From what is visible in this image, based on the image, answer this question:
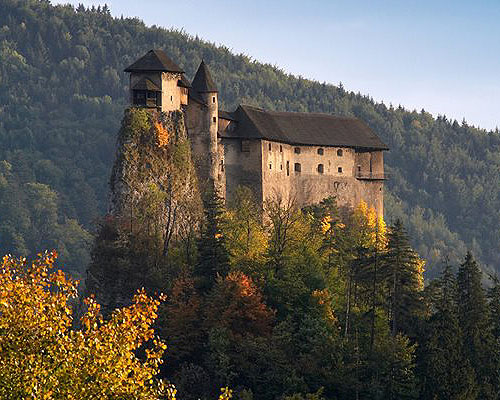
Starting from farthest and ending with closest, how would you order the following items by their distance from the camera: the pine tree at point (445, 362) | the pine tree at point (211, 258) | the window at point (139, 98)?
the window at point (139, 98), the pine tree at point (211, 258), the pine tree at point (445, 362)

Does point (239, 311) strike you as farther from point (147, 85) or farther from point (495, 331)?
point (147, 85)

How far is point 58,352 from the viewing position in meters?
39.3

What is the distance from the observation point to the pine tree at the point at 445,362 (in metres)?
80.8

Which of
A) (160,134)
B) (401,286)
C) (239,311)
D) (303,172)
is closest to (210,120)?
(160,134)

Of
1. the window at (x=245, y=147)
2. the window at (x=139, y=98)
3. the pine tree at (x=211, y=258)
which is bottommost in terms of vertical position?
the pine tree at (x=211, y=258)

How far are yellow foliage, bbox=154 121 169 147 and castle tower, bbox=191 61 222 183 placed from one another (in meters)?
4.08

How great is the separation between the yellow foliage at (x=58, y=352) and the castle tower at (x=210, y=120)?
57.5 meters

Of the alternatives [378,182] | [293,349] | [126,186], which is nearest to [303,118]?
[378,182]

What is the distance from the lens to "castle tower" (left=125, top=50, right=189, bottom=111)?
95938mm

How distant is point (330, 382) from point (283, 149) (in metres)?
29.7

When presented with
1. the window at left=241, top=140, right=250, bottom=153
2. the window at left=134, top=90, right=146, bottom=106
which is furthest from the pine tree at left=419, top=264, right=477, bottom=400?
the window at left=134, top=90, right=146, bottom=106

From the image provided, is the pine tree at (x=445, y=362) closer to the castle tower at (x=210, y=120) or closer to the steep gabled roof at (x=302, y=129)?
the castle tower at (x=210, y=120)

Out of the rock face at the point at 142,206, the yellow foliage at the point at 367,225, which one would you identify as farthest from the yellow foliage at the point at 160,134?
the yellow foliage at the point at 367,225

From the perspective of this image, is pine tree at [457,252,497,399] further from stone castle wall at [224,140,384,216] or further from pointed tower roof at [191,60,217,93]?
pointed tower roof at [191,60,217,93]
